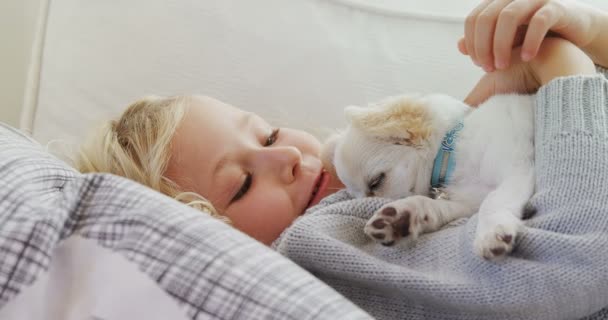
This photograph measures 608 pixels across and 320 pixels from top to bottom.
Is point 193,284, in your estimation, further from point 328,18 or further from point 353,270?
point 328,18

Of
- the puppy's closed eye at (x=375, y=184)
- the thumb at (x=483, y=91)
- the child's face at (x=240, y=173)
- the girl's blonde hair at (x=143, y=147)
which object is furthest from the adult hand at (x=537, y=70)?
the girl's blonde hair at (x=143, y=147)

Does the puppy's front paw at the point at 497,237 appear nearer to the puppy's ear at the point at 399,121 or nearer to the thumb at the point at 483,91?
the puppy's ear at the point at 399,121

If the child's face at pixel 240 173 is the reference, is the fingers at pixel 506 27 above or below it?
above

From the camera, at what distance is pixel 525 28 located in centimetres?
108

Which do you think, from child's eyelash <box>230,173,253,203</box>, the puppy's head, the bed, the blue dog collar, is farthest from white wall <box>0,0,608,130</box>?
the blue dog collar

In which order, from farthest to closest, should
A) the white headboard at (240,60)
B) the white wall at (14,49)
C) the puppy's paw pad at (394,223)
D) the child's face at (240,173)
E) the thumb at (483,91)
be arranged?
the white wall at (14,49) → the white headboard at (240,60) → the thumb at (483,91) → the child's face at (240,173) → the puppy's paw pad at (394,223)

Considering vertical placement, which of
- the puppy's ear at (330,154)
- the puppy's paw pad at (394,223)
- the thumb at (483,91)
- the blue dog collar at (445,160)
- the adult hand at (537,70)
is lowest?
the puppy's ear at (330,154)

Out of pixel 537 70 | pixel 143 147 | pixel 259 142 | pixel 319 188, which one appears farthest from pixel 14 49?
pixel 537 70

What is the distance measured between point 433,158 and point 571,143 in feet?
1.07

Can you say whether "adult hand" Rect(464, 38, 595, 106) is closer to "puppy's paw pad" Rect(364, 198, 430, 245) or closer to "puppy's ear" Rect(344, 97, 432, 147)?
"puppy's ear" Rect(344, 97, 432, 147)

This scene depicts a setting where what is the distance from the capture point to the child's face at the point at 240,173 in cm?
110

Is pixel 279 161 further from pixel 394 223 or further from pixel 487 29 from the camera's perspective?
pixel 487 29

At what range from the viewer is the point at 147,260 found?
2.02 feet

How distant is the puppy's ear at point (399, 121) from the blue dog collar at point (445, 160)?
1.5 inches
